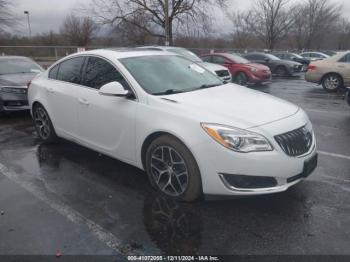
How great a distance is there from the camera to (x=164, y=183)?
3.80 metres

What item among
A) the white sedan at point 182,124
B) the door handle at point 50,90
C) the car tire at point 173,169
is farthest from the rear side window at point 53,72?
the car tire at point 173,169

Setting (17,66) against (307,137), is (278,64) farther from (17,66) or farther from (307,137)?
(307,137)

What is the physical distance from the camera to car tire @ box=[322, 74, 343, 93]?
12250 mm

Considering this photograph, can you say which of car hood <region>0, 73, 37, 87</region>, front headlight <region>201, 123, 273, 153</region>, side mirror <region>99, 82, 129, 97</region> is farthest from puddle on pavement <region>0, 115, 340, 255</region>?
car hood <region>0, 73, 37, 87</region>

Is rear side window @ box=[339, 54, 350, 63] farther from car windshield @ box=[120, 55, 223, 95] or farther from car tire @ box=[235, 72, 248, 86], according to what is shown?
car windshield @ box=[120, 55, 223, 95]

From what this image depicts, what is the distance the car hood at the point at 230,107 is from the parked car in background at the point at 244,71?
409 inches

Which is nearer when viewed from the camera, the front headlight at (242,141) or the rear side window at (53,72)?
the front headlight at (242,141)

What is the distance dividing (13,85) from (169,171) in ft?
19.1

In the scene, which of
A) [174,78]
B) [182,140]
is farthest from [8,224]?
[174,78]

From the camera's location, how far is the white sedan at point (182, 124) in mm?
3227

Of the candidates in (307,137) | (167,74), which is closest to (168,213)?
(307,137)

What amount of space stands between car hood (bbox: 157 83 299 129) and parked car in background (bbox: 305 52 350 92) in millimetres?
9323

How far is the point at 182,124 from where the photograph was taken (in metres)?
3.44

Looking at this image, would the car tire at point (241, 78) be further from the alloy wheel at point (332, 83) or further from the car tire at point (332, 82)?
the alloy wheel at point (332, 83)
